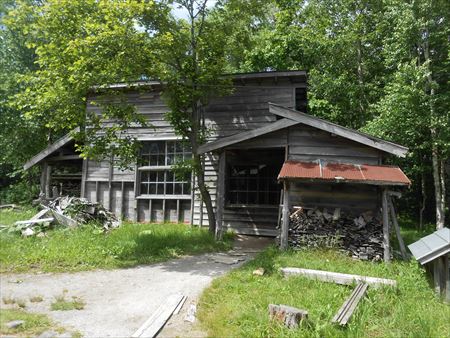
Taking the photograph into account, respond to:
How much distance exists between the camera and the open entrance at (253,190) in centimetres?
1230

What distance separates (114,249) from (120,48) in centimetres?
498

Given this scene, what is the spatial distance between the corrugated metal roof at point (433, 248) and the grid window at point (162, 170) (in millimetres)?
8982

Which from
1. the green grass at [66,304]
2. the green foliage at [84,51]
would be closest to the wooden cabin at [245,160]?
the green foliage at [84,51]

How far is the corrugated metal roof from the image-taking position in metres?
5.38

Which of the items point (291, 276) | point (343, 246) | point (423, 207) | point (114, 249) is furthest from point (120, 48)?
point (423, 207)

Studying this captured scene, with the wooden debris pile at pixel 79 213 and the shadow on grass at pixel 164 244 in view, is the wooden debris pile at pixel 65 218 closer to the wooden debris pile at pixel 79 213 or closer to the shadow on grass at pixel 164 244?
the wooden debris pile at pixel 79 213

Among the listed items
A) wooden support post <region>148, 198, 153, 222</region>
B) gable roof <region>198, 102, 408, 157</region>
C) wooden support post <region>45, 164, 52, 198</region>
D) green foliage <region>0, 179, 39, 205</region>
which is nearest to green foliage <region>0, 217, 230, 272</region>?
gable roof <region>198, 102, 408, 157</region>

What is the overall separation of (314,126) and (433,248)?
15.0 feet

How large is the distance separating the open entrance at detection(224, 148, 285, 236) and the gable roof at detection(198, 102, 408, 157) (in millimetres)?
2198

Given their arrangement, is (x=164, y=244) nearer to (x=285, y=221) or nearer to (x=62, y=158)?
(x=285, y=221)

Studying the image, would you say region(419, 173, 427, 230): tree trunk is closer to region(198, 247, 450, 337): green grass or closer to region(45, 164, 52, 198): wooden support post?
region(198, 247, 450, 337): green grass

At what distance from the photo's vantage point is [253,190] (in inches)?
508

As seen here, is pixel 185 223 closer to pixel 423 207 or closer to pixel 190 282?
pixel 190 282

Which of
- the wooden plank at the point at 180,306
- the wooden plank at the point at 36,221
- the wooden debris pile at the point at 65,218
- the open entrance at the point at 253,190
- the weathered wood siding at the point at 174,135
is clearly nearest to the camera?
the wooden plank at the point at 180,306
